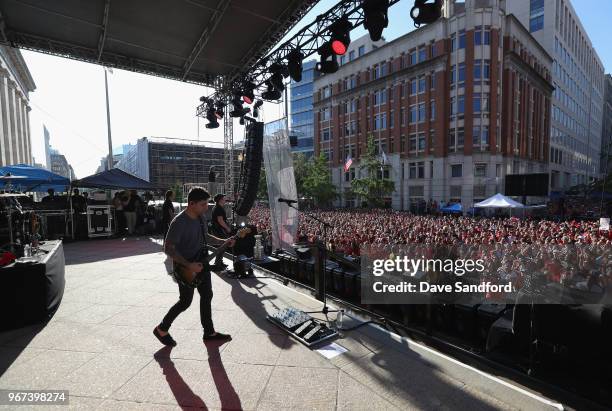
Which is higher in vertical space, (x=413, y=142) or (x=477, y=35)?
(x=477, y=35)

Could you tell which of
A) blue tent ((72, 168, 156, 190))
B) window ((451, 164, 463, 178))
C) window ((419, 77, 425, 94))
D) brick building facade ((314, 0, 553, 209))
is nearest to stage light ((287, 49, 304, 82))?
blue tent ((72, 168, 156, 190))

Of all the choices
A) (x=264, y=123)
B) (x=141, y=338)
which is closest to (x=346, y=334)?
(x=141, y=338)

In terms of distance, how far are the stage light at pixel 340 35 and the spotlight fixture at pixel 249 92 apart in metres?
5.53

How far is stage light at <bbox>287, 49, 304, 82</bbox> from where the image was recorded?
396 inches

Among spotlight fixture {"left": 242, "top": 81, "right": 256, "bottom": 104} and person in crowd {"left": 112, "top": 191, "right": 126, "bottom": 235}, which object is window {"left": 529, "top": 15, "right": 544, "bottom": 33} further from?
person in crowd {"left": 112, "top": 191, "right": 126, "bottom": 235}

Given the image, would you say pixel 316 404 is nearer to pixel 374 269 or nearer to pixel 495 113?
pixel 374 269

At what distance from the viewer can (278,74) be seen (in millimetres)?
11297

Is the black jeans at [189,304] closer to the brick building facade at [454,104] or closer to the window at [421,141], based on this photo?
the brick building facade at [454,104]

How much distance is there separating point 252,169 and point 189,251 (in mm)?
6582

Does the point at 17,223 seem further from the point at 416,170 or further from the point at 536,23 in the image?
the point at 536,23

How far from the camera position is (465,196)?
35312mm

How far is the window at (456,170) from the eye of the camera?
118ft

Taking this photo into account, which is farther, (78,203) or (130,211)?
(130,211)

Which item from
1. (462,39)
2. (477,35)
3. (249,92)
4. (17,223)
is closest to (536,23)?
(477,35)
